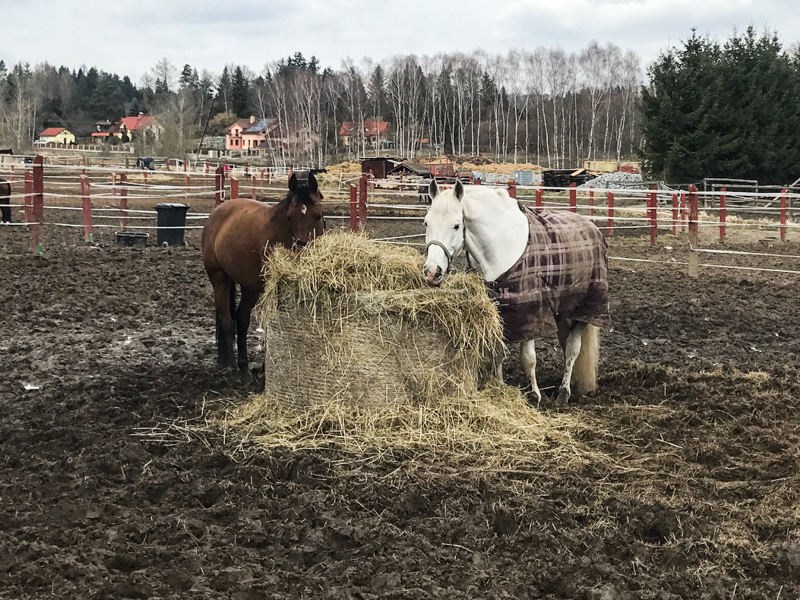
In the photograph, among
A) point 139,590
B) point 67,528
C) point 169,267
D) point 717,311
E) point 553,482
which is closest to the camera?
point 139,590

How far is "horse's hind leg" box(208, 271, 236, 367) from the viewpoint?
5895mm

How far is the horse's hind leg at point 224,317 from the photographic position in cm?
589

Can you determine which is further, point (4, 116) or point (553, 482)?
point (4, 116)

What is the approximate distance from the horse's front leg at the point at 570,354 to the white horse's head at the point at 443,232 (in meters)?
1.17

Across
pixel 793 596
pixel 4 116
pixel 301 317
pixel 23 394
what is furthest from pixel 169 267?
pixel 4 116

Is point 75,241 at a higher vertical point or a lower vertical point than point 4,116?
lower

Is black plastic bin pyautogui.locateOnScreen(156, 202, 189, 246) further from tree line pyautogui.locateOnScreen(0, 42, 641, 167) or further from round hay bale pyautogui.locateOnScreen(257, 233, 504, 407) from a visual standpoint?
tree line pyautogui.locateOnScreen(0, 42, 641, 167)

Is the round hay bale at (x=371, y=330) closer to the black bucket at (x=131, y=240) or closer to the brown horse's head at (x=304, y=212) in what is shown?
the brown horse's head at (x=304, y=212)

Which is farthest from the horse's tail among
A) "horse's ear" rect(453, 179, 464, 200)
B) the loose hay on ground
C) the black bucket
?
the black bucket

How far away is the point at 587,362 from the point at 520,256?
3.39ft

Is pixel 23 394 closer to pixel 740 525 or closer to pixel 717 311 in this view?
pixel 740 525

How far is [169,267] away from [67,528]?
25.2 ft

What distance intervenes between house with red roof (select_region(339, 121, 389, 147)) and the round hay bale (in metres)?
55.6

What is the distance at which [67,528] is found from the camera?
3271 mm
